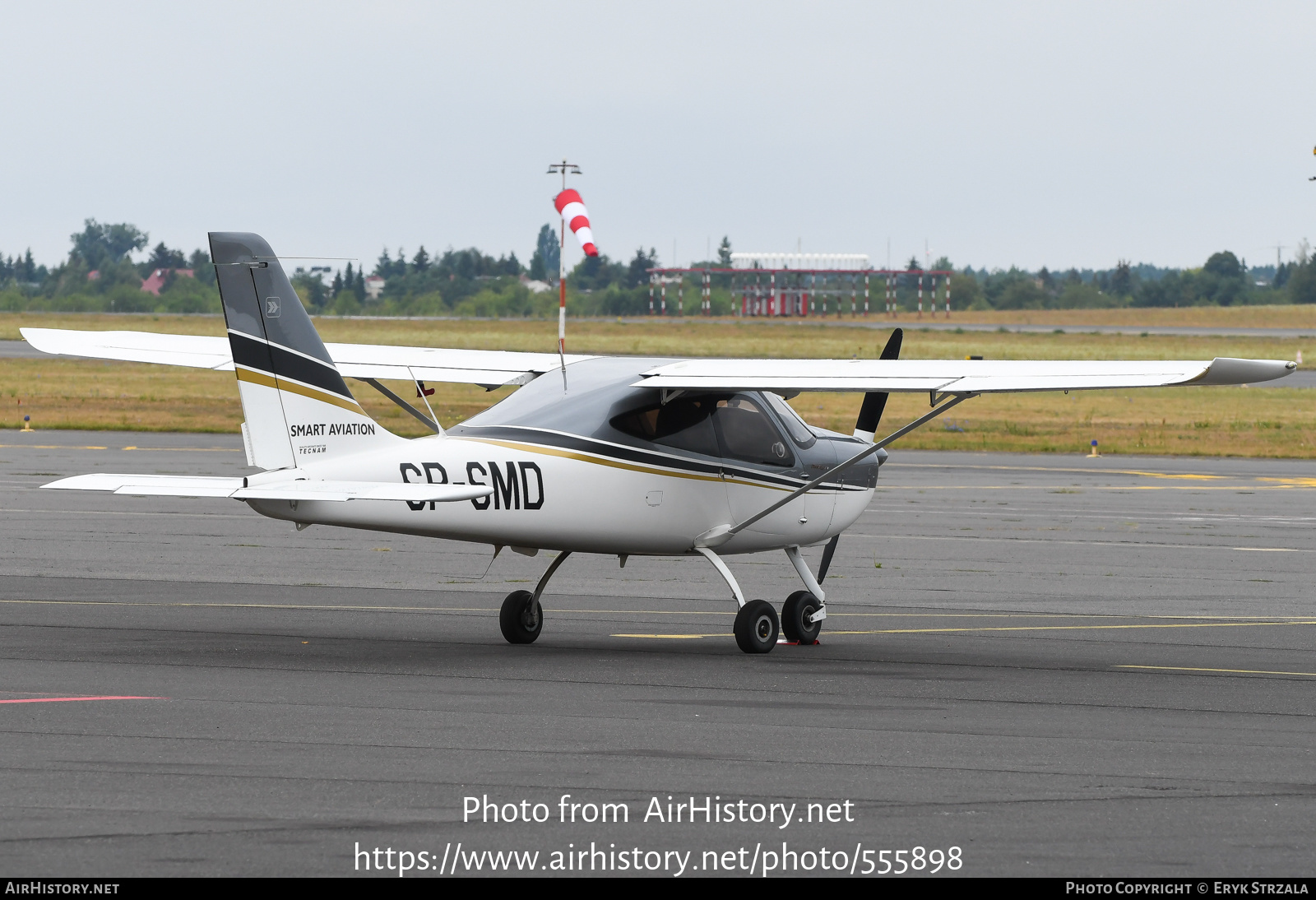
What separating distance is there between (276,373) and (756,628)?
4152 millimetres

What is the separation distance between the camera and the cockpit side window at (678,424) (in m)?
12.8

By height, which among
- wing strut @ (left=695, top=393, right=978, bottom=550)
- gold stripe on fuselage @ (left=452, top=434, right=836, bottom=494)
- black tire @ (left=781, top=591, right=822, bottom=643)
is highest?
gold stripe on fuselage @ (left=452, top=434, right=836, bottom=494)

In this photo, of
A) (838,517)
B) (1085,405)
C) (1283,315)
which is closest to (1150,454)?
(1085,405)

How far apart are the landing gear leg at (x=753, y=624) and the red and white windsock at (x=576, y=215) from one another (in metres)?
7.17

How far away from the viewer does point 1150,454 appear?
35.8 m

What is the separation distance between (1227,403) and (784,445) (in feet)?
131

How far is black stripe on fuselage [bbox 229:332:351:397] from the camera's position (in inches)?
454

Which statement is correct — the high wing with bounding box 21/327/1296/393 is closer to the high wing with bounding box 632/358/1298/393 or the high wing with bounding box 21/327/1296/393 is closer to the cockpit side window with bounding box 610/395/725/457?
the high wing with bounding box 632/358/1298/393

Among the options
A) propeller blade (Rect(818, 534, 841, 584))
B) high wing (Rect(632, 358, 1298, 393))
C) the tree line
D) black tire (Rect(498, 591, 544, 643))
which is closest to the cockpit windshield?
high wing (Rect(632, 358, 1298, 393))

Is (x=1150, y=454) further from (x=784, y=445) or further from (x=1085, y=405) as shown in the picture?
(x=784, y=445)

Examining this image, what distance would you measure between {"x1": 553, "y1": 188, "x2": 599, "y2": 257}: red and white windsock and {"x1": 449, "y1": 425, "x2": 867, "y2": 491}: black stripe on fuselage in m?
6.40

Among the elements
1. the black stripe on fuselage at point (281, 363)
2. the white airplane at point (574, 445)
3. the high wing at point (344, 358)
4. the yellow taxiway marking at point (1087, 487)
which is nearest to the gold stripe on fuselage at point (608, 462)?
the white airplane at point (574, 445)

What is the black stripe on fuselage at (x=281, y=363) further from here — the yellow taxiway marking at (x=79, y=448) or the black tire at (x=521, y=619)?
the yellow taxiway marking at (x=79, y=448)

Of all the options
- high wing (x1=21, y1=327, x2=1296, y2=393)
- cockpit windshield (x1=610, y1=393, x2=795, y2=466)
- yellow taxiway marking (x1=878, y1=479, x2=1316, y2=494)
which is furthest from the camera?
yellow taxiway marking (x1=878, y1=479, x2=1316, y2=494)
